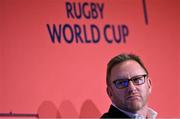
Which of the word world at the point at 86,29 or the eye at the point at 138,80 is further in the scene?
the word world at the point at 86,29

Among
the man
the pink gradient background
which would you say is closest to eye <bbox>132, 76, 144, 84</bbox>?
the man

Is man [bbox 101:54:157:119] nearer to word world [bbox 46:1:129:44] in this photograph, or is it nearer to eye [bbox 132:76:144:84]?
eye [bbox 132:76:144:84]

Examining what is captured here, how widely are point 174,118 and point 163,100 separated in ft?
0.39

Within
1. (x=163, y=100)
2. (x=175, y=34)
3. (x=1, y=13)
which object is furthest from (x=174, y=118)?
(x=1, y=13)

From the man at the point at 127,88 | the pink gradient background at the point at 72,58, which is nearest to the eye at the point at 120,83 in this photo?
the man at the point at 127,88

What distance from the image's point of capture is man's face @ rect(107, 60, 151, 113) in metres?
1.49

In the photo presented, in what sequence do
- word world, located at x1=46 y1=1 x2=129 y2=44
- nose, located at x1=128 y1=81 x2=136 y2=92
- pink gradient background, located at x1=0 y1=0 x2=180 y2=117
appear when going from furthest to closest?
word world, located at x1=46 y1=1 x2=129 y2=44 → pink gradient background, located at x1=0 y1=0 x2=180 y2=117 → nose, located at x1=128 y1=81 x2=136 y2=92

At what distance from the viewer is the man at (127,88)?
1490 millimetres

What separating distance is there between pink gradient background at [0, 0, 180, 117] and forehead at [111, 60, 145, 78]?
65cm

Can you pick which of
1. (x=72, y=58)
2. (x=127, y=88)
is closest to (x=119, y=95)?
(x=127, y=88)

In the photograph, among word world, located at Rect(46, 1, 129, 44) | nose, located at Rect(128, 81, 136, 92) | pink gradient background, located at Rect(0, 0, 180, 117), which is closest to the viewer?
nose, located at Rect(128, 81, 136, 92)

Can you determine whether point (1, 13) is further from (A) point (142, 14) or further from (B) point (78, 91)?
(A) point (142, 14)

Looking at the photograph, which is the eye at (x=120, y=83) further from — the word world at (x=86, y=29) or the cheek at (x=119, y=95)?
the word world at (x=86, y=29)

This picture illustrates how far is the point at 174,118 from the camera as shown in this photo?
2.36 metres
